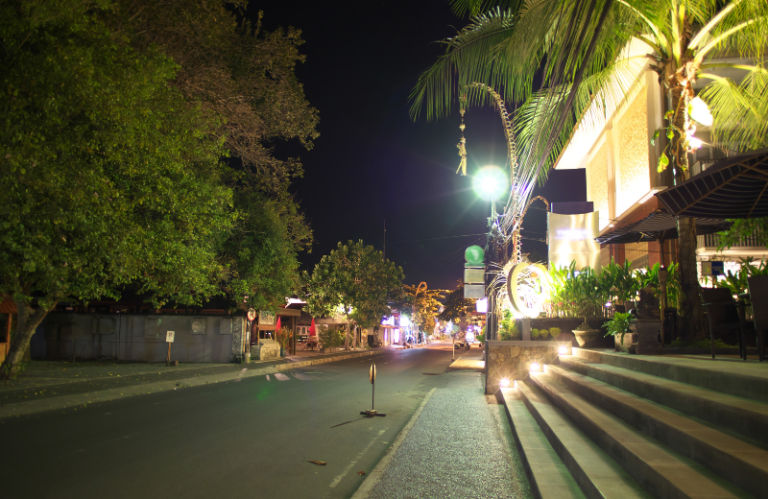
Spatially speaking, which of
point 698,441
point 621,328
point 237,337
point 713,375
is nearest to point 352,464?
point 698,441

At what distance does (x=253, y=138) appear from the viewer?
594 inches

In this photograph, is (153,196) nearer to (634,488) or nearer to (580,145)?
(634,488)

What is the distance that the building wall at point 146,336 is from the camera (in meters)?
23.8

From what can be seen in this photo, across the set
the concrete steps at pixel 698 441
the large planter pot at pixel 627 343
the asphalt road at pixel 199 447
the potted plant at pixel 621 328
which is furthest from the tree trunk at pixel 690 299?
the asphalt road at pixel 199 447

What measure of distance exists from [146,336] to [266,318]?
681cm

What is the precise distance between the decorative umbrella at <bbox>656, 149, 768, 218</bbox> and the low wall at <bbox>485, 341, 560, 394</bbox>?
20.2 ft

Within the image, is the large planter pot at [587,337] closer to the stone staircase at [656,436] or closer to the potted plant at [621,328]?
the potted plant at [621,328]

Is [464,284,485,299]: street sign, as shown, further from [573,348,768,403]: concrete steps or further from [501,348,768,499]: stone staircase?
[501,348,768,499]: stone staircase

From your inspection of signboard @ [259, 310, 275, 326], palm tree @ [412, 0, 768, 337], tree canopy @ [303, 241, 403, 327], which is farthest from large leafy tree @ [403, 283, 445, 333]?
palm tree @ [412, 0, 768, 337]

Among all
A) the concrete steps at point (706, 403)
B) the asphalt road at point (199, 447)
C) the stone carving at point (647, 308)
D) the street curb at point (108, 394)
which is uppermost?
Answer: the stone carving at point (647, 308)

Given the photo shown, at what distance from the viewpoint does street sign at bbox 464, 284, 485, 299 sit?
61.9ft

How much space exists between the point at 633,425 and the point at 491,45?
5571 millimetres

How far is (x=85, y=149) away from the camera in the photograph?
8.92 m

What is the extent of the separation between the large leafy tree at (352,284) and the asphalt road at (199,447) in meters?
31.8
